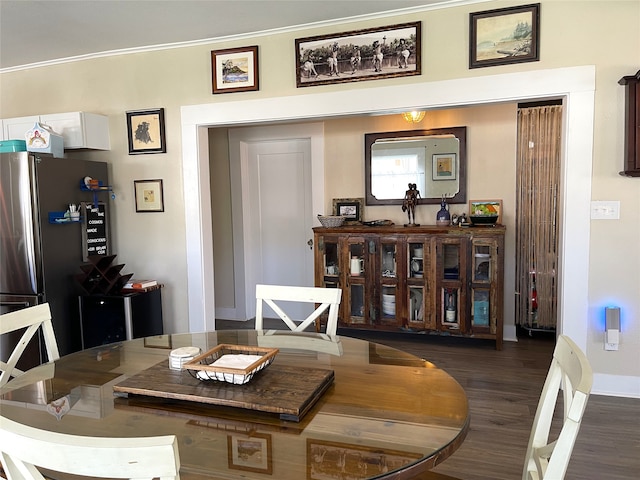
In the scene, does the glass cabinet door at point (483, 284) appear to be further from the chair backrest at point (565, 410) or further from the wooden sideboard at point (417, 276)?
the chair backrest at point (565, 410)

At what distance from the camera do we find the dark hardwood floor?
223 cm

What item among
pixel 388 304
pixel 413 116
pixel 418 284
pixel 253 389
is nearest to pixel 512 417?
pixel 418 284

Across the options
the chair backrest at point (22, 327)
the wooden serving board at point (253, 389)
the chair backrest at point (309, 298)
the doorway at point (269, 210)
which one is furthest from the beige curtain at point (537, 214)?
the chair backrest at point (22, 327)

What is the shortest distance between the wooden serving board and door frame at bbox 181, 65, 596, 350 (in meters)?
2.19

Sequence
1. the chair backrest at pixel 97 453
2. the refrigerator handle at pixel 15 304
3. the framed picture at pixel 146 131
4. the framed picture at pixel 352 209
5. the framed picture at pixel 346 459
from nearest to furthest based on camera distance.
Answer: the chair backrest at pixel 97 453, the framed picture at pixel 346 459, the refrigerator handle at pixel 15 304, the framed picture at pixel 146 131, the framed picture at pixel 352 209

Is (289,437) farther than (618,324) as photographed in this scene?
No

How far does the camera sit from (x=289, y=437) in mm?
1179

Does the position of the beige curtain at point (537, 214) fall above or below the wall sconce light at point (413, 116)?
below

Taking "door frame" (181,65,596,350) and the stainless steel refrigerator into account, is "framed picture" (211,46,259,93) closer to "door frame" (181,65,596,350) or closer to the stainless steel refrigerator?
"door frame" (181,65,596,350)

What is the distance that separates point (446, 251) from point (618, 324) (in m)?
1.46

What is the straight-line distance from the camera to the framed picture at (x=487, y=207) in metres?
4.23

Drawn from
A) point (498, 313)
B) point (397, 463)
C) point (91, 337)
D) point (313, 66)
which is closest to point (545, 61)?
point (313, 66)

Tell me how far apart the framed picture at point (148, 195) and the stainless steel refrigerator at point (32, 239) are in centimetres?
60

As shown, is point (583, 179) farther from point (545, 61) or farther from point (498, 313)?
point (498, 313)
